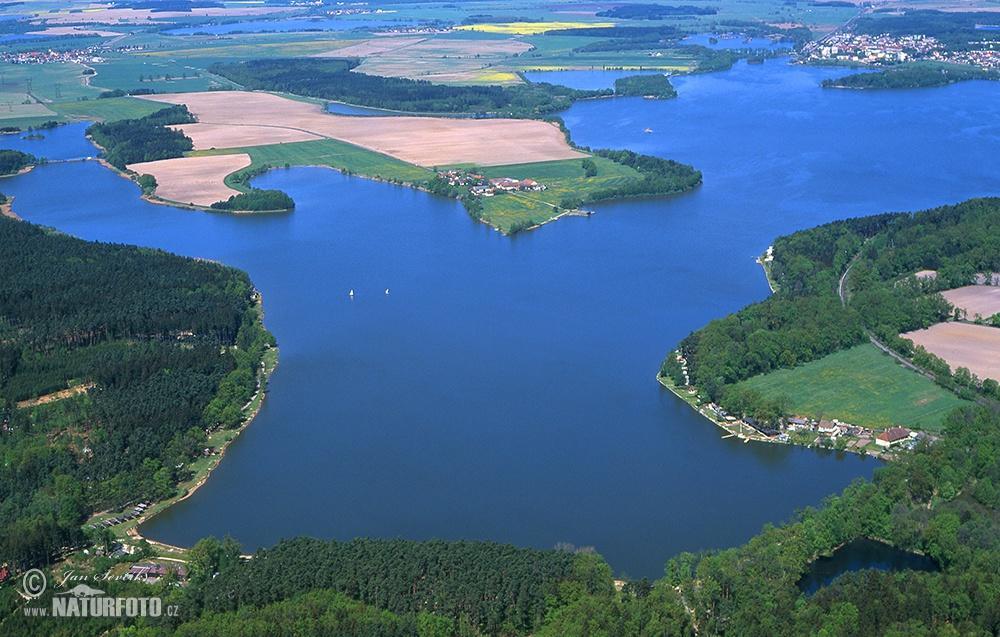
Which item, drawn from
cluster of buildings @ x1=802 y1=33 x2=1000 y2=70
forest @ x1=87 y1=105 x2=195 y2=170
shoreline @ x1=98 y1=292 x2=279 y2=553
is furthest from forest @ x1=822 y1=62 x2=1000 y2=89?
shoreline @ x1=98 y1=292 x2=279 y2=553

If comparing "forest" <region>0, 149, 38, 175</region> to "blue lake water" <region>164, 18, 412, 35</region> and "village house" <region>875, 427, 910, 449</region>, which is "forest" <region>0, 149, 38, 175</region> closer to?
"village house" <region>875, 427, 910, 449</region>

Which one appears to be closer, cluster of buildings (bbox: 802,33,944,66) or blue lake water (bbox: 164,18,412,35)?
cluster of buildings (bbox: 802,33,944,66)

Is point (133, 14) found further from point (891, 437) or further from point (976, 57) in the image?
point (891, 437)

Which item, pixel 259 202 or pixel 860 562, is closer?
pixel 860 562

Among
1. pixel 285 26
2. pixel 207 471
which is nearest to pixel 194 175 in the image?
pixel 207 471

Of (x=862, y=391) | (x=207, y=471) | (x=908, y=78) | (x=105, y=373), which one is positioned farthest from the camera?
(x=908, y=78)

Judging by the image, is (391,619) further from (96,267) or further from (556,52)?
(556,52)

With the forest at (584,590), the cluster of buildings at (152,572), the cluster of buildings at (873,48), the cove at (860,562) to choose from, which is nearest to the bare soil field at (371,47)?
the cluster of buildings at (873,48)
